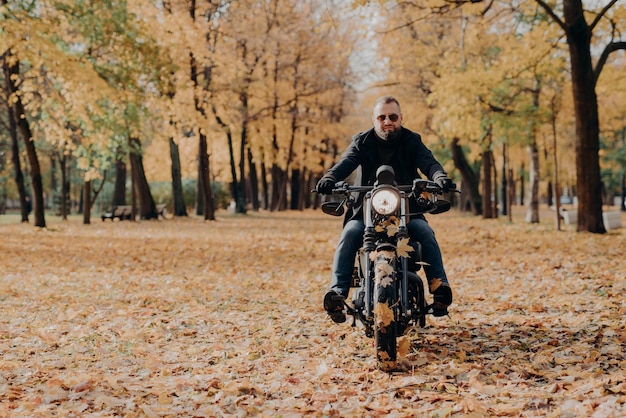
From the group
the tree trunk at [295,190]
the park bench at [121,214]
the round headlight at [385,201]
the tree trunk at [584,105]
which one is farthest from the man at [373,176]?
the tree trunk at [295,190]

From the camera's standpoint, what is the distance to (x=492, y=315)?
21.9 feet

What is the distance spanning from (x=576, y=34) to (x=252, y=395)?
12989 millimetres

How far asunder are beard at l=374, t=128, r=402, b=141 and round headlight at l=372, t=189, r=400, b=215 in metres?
0.82

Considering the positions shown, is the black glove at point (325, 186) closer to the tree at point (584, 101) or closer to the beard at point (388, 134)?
the beard at point (388, 134)

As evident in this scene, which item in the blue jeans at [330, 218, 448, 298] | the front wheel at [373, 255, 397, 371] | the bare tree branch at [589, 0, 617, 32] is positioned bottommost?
the front wheel at [373, 255, 397, 371]

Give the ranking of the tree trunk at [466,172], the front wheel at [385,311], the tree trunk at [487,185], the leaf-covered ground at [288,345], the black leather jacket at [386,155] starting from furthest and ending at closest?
1. the tree trunk at [466,172]
2. the tree trunk at [487,185]
3. the black leather jacket at [386,155]
4. the front wheel at [385,311]
5. the leaf-covered ground at [288,345]

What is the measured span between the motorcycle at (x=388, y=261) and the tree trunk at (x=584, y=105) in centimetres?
1072

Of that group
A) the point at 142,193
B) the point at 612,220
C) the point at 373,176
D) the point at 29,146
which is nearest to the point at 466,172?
the point at 612,220

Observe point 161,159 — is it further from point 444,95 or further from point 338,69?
point 444,95

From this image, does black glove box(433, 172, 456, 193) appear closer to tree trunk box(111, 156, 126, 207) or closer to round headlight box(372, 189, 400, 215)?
round headlight box(372, 189, 400, 215)

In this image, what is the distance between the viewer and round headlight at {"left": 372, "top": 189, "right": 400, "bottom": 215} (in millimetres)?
4496

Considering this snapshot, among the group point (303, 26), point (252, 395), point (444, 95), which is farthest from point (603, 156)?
point (252, 395)

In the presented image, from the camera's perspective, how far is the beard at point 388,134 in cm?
517

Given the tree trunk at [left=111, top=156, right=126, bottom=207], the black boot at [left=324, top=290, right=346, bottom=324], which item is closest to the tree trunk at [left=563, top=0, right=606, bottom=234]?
the black boot at [left=324, top=290, right=346, bottom=324]
